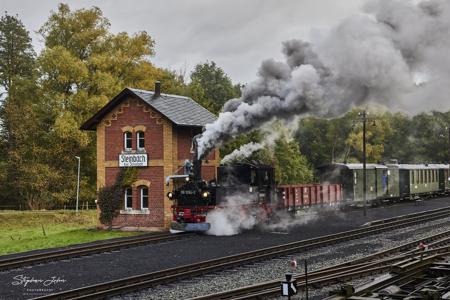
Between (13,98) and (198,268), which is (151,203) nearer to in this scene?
(198,268)

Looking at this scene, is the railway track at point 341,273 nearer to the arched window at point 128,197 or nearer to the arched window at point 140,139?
the arched window at point 140,139

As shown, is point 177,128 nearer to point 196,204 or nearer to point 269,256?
point 196,204

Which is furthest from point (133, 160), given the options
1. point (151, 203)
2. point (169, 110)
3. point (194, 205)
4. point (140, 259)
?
point (140, 259)

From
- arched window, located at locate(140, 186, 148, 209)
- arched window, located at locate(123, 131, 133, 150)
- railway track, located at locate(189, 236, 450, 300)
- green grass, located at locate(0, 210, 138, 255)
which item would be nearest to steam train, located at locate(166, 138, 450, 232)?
arched window, located at locate(140, 186, 148, 209)

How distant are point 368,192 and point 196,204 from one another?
667 inches

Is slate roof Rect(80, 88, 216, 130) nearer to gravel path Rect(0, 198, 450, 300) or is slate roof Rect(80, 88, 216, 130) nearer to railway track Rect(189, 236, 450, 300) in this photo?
gravel path Rect(0, 198, 450, 300)

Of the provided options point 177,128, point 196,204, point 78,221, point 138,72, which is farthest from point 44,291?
point 138,72

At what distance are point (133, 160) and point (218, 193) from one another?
6164mm

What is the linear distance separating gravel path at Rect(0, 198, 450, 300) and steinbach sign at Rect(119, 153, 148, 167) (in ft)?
19.4

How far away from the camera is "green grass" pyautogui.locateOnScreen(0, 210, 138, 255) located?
73.9 ft

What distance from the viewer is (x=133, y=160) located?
25.9 m

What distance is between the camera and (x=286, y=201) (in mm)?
26375

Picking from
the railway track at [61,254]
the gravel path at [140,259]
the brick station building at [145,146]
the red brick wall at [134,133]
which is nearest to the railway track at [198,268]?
the gravel path at [140,259]

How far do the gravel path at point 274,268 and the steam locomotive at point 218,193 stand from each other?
548cm
